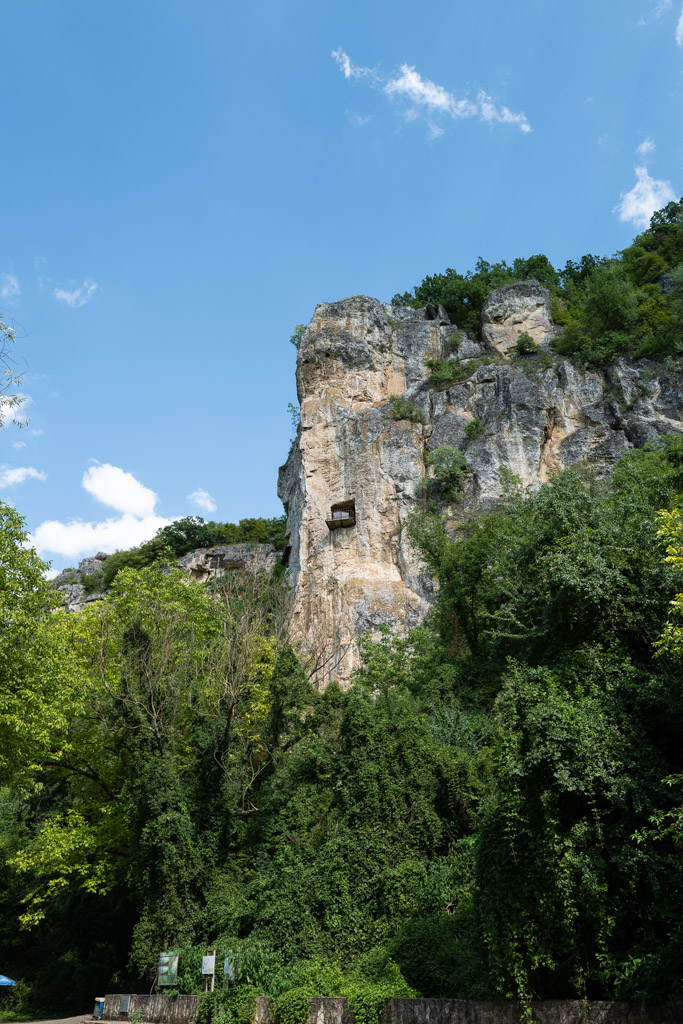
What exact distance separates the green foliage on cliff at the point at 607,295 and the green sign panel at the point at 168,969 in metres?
29.3

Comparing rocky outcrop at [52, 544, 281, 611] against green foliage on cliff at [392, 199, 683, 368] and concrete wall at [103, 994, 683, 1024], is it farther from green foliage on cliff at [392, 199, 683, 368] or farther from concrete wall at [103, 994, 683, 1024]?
concrete wall at [103, 994, 683, 1024]

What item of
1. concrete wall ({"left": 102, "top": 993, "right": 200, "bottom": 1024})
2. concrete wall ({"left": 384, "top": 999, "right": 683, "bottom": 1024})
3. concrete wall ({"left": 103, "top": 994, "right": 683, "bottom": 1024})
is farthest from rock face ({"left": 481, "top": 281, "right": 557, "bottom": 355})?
concrete wall ({"left": 384, "top": 999, "right": 683, "bottom": 1024})

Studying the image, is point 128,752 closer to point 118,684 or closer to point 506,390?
point 118,684

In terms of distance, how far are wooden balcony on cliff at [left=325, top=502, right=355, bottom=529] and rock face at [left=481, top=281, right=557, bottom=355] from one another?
11.7m

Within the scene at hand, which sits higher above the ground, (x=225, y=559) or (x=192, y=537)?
(x=192, y=537)

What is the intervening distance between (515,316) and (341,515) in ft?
47.5

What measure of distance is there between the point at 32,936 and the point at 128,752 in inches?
414

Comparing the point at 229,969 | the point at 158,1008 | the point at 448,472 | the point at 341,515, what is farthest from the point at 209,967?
the point at 448,472

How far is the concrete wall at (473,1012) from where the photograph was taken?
8359mm

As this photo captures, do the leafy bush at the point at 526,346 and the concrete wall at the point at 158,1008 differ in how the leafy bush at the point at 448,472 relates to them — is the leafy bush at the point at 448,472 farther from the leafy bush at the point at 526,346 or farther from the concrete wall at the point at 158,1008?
the concrete wall at the point at 158,1008

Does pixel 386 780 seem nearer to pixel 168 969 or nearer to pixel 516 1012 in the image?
pixel 168 969

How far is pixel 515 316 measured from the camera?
3969cm

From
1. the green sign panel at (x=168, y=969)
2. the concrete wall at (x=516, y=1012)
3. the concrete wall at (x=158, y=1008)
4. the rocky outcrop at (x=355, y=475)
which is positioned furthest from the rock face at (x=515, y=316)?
the concrete wall at (x=516, y=1012)

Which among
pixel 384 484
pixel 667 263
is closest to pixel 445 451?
pixel 384 484
